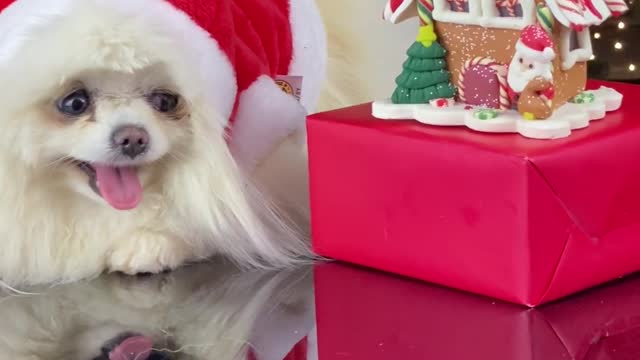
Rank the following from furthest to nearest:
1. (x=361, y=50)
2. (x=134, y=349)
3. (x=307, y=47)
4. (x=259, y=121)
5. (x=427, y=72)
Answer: (x=361, y=50)
(x=307, y=47)
(x=259, y=121)
(x=427, y=72)
(x=134, y=349)

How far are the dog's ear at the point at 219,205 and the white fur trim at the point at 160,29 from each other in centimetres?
4

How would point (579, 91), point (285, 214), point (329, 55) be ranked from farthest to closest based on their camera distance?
point (329, 55) → point (285, 214) → point (579, 91)

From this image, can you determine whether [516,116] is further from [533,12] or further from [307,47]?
[307,47]

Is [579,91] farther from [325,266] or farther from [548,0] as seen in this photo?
[325,266]

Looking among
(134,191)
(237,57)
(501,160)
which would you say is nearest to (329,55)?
(237,57)

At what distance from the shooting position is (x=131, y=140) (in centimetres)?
91

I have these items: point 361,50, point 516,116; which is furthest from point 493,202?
point 361,50

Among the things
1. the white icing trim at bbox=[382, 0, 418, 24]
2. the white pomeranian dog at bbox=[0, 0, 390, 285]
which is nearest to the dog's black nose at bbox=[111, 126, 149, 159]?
the white pomeranian dog at bbox=[0, 0, 390, 285]

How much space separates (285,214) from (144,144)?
18 cm

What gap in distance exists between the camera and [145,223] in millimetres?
983

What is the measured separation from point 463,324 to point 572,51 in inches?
9.0

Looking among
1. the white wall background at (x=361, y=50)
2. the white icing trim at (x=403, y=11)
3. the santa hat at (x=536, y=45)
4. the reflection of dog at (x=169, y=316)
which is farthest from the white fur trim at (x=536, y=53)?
the white wall background at (x=361, y=50)

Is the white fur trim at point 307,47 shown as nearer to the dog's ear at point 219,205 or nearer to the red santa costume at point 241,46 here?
the red santa costume at point 241,46

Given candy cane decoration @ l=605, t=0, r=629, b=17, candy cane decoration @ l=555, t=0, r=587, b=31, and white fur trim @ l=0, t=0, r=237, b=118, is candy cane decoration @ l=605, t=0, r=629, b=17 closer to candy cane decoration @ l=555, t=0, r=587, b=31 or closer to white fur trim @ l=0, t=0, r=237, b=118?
candy cane decoration @ l=555, t=0, r=587, b=31
